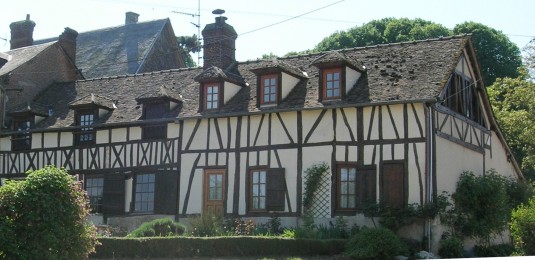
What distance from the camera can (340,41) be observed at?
1697 inches

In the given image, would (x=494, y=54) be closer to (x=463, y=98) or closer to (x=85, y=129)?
(x=463, y=98)

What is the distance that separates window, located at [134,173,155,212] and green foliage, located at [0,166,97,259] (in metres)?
10.9

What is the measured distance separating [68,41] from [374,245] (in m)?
19.0

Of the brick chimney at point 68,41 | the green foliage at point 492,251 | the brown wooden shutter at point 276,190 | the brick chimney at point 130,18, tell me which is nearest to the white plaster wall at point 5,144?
the brick chimney at point 68,41

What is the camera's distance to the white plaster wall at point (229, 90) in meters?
24.2

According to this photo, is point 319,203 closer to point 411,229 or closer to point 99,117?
point 411,229

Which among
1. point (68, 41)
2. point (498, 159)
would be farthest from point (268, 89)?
point (68, 41)

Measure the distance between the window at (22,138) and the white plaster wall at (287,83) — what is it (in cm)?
972

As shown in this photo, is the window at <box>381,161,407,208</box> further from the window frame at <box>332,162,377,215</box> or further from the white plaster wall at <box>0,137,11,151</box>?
the white plaster wall at <box>0,137,11,151</box>

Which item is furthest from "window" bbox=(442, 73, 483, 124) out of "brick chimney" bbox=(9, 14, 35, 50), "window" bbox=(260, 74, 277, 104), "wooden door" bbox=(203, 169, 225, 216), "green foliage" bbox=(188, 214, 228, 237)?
"brick chimney" bbox=(9, 14, 35, 50)

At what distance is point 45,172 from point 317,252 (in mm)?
7320

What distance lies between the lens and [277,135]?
2264cm

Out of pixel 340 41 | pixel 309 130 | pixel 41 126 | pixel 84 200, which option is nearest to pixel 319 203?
pixel 309 130

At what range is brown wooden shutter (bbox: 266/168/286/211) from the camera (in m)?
22.2
